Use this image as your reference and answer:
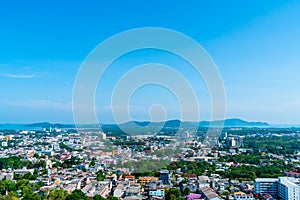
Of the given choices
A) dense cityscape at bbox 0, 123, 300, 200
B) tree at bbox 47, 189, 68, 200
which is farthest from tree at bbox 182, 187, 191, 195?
tree at bbox 47, 189, 68, 200

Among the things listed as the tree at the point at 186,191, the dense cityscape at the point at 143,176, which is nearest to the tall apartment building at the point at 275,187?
the dense cityscape at the point at 143,176

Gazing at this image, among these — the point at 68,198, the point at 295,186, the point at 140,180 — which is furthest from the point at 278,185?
the point at 68,198

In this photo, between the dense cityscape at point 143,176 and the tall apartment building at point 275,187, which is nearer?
the dense cityscape at point 143,176

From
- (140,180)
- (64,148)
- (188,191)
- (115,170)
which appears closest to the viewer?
(188,191)

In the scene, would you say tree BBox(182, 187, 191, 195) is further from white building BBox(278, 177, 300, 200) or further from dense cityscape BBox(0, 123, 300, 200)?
white building BBox(278, 177, 300, 200)

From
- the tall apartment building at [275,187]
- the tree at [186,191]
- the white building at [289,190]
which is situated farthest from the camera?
the tree at [186,191]

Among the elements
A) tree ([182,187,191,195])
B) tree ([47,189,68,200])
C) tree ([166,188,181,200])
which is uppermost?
tree ([47,189,68,200])

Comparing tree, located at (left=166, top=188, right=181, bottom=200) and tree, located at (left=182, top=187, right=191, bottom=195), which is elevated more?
tree, located at (left=166, top=188, right=181, bottom=200)

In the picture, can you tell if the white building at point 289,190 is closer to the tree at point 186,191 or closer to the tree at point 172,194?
the tree at point 186,191

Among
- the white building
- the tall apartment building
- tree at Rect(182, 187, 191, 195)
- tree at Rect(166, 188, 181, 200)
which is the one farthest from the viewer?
tree at Rect(182, 187, 191, 195)

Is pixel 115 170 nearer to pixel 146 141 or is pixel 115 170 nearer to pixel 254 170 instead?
pixel 146 141

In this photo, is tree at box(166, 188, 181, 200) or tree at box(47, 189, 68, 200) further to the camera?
tree at box(166, 188, 181, 200)
